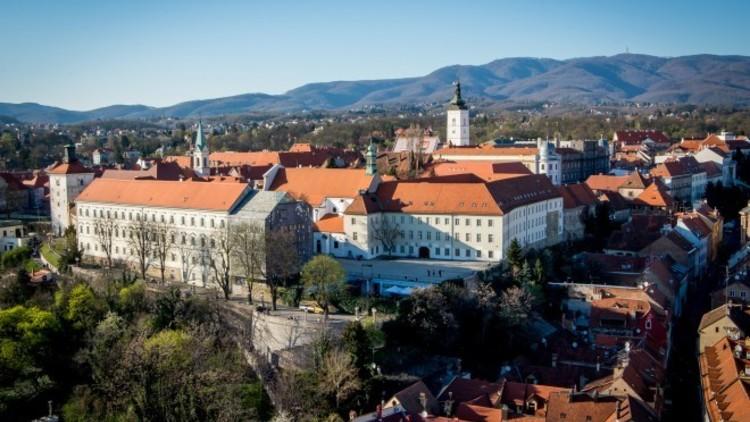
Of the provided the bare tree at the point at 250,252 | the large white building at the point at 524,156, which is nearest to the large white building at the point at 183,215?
the bare tree at the point at 250,252

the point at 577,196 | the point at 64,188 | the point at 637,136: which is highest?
the point at 637,136

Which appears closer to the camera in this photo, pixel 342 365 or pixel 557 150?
pixel 342 365

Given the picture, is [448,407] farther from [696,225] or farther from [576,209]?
[696,225]

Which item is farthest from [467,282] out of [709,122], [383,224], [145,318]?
[709,122]

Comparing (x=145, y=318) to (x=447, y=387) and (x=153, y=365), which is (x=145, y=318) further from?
(x=447, y=387)

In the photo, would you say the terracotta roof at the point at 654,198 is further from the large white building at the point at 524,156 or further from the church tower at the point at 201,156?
the church tower at the point at 201,156

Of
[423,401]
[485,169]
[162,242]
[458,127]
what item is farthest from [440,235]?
[458,127]

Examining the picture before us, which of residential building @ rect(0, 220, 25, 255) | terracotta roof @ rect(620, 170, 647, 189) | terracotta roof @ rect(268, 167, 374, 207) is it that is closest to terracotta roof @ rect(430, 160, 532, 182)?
terracotta roof @ rect(268, 167, 374, 207)
